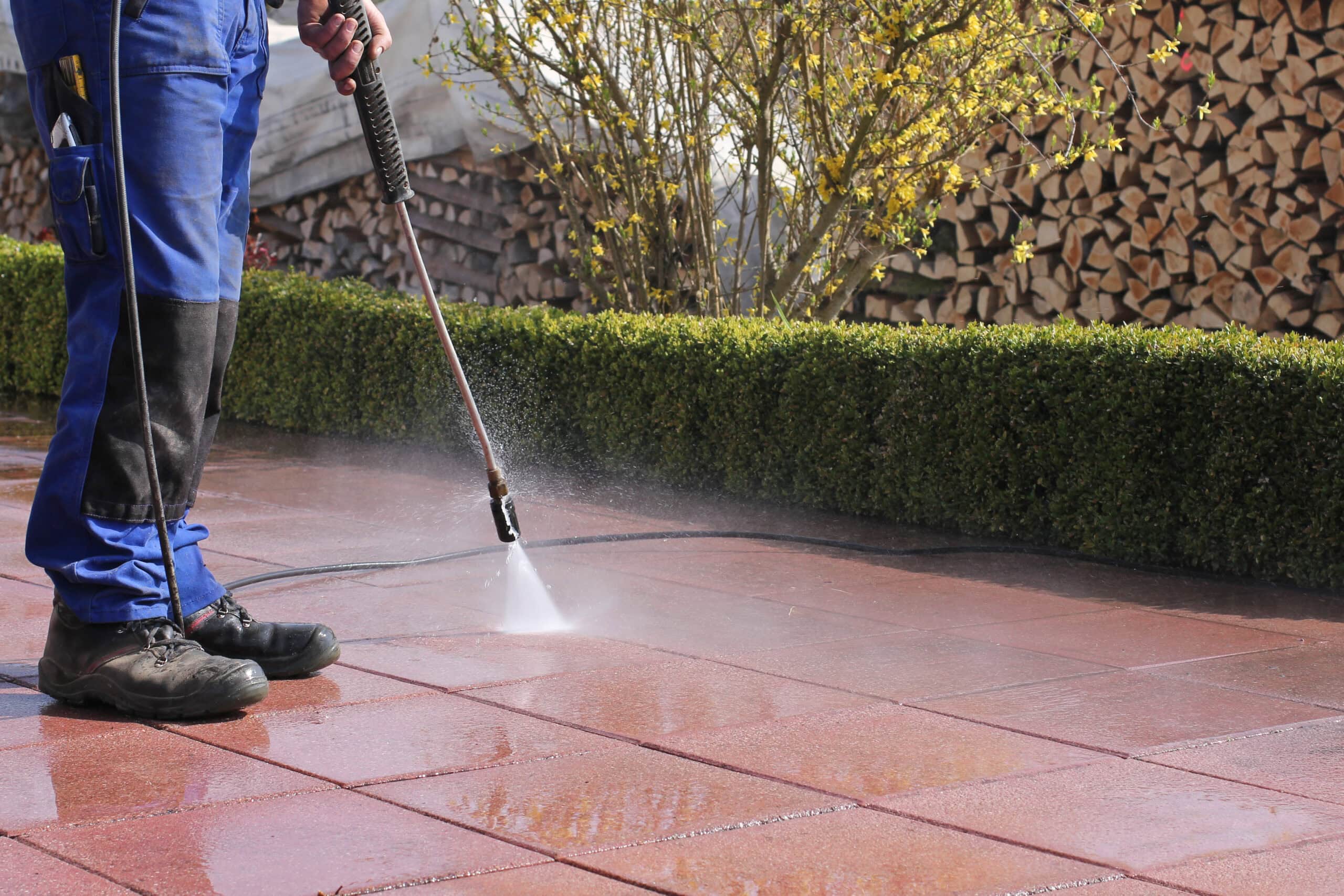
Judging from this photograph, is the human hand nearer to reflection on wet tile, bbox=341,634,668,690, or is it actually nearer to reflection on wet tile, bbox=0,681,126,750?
reflection on wet tile, bbox=341,634,668,690

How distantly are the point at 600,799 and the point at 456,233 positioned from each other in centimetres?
862

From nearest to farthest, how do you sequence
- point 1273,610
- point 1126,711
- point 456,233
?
point 1126,711 < point 1273,610 < point 456,233

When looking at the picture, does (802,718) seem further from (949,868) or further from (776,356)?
(776,356)

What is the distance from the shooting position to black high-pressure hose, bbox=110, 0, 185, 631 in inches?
110

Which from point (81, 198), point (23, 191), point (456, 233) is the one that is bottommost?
point (81, 198)

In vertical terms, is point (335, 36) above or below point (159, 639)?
above

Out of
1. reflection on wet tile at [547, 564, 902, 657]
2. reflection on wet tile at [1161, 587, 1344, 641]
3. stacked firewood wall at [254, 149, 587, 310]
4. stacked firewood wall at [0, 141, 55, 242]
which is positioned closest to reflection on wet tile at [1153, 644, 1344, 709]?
reflection on wet tile at [1161, 587, 1344, 641]

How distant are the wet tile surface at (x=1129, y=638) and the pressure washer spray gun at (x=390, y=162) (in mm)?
1234

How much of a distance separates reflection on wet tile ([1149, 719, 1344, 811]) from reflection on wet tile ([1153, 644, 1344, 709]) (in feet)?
1.04

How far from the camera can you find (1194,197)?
8.01 metres

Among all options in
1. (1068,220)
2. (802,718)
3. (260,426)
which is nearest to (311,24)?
(802,718)

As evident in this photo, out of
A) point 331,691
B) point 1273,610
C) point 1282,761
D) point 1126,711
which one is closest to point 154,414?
point 331,691

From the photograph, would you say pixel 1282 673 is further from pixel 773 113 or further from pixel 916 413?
pixel 773 113

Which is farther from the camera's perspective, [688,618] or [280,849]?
[688,618]
